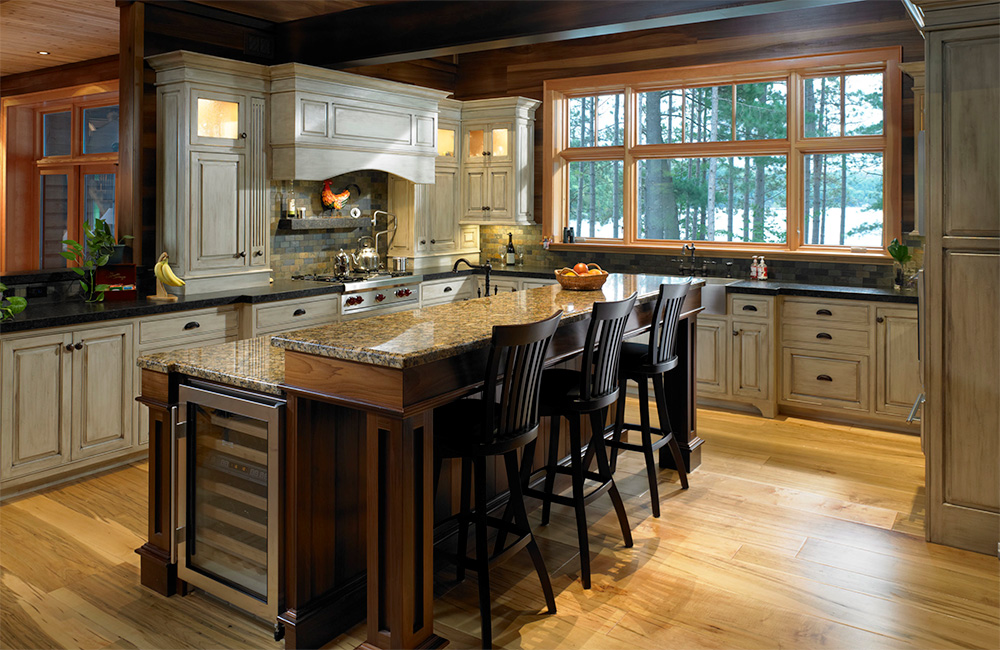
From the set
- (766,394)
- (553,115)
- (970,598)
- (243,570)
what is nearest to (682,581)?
(970,598)

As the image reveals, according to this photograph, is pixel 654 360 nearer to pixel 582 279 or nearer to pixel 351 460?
pixel 582 279

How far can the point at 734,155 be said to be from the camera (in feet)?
21.0

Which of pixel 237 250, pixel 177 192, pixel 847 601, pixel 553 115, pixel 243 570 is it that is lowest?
pixel 847 601

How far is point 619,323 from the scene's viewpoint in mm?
3338

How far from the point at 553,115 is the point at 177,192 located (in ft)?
11.8

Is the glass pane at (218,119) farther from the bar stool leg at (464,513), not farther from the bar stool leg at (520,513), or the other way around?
the bar stool leg at (520,513)

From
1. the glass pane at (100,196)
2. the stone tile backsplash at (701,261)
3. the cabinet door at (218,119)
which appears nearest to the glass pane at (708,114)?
the stone tile backsplash at (701,261)

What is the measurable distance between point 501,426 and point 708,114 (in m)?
4.74

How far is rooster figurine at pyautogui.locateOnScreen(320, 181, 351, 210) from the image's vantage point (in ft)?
20.6

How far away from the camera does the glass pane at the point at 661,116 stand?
6656mm

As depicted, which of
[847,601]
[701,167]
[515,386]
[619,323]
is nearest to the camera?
[515,386]

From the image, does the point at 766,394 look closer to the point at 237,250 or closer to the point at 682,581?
the point at 682,581

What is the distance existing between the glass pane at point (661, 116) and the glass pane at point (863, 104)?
1.35 meters

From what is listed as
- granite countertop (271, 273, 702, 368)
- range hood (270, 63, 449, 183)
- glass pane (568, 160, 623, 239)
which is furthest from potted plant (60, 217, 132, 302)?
glass pane (568, 160, 623, 239)
